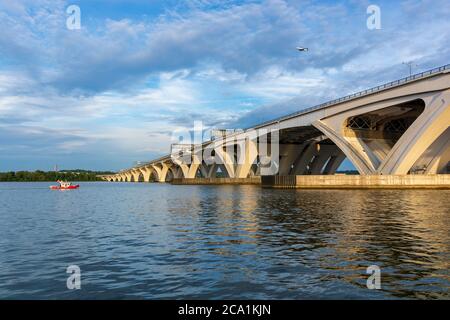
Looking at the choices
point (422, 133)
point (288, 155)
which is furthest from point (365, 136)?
point (288, 155)

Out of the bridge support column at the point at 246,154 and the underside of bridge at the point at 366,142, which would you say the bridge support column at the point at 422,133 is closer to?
the underside of bridge at the point at 366,142

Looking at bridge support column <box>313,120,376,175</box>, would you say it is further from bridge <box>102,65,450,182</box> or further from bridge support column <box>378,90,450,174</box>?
bridge support column <box>378,90,450,174</box>

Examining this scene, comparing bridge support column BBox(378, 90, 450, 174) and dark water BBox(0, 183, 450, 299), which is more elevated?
bridge support column BBox(378, 90, 450, 174)

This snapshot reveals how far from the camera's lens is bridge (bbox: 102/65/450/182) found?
52.7 metres

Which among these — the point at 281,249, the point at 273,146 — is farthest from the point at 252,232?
the point at 273,146

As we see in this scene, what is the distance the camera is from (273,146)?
105062mm

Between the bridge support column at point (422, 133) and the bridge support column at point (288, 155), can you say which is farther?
the bridge support column at point (288, 155)

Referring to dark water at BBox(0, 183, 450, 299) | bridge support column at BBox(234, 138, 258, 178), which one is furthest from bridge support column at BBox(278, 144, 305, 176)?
dark water at BBox(0, 183, 450, 299)

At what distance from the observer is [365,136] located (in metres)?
71.8

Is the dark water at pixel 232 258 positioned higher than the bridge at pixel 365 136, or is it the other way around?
the bridge at pixel 365 136

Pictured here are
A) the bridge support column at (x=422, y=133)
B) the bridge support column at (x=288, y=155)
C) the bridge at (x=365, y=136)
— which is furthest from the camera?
the bridge support column at (x=288, y=155)

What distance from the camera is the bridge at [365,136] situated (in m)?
52.7

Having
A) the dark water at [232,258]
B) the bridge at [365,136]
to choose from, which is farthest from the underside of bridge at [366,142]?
the dark water at [232,258]
